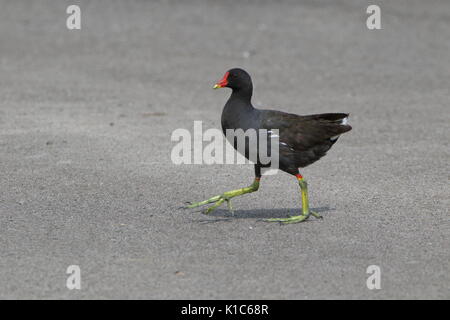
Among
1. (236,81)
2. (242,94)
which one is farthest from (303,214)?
(236,81)

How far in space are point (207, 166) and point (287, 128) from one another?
183cm

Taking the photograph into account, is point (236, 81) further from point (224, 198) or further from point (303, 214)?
point (303, 214)

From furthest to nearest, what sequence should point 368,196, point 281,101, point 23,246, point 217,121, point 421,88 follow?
1. point 421,88
2. point 281,101
3. point 217,121
4. point 368,196
5. point 23,246

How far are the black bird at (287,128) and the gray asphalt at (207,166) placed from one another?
1.02 feet

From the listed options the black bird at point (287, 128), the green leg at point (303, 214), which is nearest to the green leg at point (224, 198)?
the black bird at point (287, 128)

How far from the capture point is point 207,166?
26.7ft

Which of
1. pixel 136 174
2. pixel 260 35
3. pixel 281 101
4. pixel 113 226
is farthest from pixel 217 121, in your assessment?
pixel 260 35

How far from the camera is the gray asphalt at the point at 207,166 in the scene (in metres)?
5.39

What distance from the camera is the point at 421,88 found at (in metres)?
11.9
